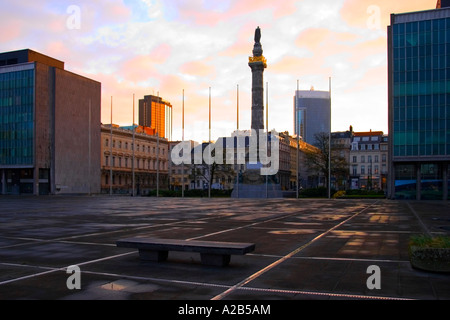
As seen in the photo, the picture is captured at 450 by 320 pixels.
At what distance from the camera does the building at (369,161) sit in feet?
395

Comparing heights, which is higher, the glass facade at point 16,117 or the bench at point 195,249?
the glass facade at point 16,117

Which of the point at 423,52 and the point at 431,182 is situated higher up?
the point at 423,52

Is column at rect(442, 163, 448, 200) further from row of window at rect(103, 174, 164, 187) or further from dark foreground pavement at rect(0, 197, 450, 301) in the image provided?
row of window at rect(103, 174, 164, 187)

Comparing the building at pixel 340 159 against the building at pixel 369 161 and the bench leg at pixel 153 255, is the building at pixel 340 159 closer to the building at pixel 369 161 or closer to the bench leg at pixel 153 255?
the building at pixel 369 161

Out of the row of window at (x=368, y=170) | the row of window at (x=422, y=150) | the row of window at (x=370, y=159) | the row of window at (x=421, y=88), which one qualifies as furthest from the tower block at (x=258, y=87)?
the row of window at (x=370, y=159)

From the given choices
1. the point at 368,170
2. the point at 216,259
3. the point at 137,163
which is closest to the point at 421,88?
the point at 216,259

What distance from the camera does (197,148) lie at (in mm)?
133375

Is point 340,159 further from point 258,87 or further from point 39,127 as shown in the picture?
point 39,127

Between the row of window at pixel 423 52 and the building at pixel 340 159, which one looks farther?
the building at pixel 340 159

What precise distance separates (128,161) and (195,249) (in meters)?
106

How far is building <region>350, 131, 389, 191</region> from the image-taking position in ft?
395

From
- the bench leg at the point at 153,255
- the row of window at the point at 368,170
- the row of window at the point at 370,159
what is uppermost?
the row of window at the point at 370,159

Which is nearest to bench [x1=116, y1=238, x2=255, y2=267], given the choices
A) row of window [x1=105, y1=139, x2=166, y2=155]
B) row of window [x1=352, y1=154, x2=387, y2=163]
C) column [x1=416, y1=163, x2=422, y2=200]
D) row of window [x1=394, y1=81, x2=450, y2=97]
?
column [x1=416, y1=163, x2=422, y2=200]

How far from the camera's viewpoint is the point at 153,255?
11414 mm
